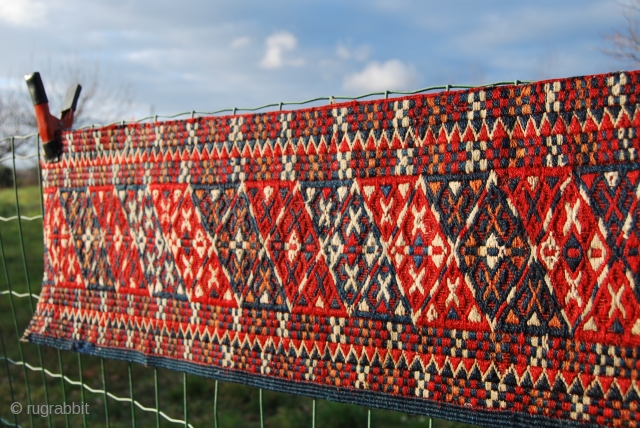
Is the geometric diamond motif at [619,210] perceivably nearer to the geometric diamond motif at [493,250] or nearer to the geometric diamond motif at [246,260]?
the geometric diamond motif at [493,250]

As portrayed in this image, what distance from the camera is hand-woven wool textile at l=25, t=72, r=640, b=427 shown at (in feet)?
4.03

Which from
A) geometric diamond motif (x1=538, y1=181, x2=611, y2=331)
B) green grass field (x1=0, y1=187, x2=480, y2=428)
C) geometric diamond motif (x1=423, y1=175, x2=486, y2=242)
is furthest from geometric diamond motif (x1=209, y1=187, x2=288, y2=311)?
green grass field (x1=0, y1=187, x2=480, y2=428)

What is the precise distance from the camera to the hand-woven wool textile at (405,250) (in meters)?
1.23

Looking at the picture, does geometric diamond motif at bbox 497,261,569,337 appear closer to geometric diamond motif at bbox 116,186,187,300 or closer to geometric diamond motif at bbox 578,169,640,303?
geometric diamond motif at bbox 578,169,640,303

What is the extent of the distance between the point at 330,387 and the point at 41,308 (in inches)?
53.1

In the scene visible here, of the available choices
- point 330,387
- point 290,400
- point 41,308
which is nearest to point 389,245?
point 330,387

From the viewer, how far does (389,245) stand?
4.69 ft

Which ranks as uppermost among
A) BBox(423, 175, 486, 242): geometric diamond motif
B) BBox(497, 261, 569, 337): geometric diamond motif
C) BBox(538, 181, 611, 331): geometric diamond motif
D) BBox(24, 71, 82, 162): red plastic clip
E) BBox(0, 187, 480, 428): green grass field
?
BBox(24, 71, 82, 162): red plastic clip

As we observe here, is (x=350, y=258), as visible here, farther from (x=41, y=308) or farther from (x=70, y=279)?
(x=41, y=308)

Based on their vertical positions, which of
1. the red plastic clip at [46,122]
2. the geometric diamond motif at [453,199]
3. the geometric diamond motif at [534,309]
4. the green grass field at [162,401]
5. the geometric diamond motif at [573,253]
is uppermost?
the red plastic clip at [46,122]

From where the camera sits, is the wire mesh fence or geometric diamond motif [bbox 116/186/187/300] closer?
geometric diamond motif [bbox 116/186/187/300]

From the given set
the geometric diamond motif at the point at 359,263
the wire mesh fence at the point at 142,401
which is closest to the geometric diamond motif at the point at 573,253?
the geometric diamond motif at the point at 359,263

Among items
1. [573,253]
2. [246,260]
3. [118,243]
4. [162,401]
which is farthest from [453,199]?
[162,401]

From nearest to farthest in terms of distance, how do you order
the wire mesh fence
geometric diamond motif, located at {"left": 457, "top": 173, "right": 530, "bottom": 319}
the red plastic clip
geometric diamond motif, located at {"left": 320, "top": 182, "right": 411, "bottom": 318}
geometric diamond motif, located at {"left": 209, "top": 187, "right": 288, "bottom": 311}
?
geometric diamond motif, located at {"left": 457, "top": 173, "right": 530, "bottom": 319}
geometric diamond motif, located at {"left": 320, "top": 182, "right": 411, "bottom": 318}
geometric diamond motif, located at {"left": 209, "top": 187, "right": 288, "bottom": 311}
the red plastic clip
the wire mesh fence
